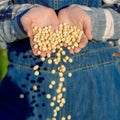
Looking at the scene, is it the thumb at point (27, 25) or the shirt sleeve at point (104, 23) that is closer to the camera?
the thumb at point (27, 25)

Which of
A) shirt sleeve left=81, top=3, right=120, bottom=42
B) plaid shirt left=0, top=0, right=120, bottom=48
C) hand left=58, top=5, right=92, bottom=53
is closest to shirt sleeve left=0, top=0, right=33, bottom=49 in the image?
plaid shirt left=0, top=0, right=120, bottom=48

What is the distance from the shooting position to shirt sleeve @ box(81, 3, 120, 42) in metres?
0.97

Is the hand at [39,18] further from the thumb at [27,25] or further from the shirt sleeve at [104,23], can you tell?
the shirt sleeve at [104,23]

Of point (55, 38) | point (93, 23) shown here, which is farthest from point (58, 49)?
point (93, 23)

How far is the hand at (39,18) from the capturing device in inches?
34.7

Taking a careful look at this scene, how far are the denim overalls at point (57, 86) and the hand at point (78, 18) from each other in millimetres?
66

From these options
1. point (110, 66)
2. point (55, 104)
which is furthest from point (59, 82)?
point (110, 66)

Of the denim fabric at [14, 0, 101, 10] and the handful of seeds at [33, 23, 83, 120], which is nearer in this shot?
the handful of seeds at [33, 23, 83, 120]

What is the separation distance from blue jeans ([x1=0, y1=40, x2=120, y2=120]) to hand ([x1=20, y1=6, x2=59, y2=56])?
95mm

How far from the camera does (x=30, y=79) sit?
0.93 m

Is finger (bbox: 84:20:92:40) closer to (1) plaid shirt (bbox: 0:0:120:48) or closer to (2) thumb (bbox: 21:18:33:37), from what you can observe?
(1) plaid shirt (bbox: 0:0:120:48)

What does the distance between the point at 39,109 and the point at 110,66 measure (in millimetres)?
297

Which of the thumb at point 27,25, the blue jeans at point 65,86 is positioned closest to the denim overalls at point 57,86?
the blue jeans at point 65,86

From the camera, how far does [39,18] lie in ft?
3.05
